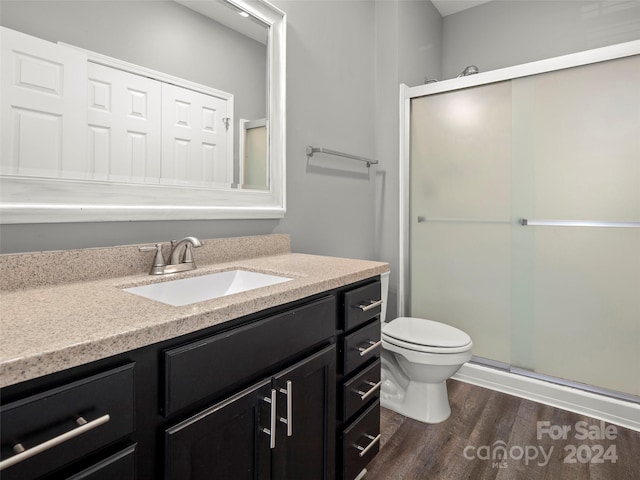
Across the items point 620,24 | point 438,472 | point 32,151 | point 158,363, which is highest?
point 620,24

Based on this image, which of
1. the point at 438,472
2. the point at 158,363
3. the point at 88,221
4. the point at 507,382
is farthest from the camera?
the point at 507,382

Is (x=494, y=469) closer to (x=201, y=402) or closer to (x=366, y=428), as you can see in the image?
(x=366, y=428)

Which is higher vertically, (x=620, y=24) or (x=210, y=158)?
(x=620, y=24)

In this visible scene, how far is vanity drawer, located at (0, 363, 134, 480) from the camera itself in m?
0.50

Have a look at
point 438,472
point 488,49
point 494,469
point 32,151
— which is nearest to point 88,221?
point 32,151

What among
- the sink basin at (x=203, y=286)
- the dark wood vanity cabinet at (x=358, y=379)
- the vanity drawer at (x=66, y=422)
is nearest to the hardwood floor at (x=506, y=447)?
the dark wood vanity cabinet at (x=358, y=379)

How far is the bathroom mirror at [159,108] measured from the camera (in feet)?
3.18

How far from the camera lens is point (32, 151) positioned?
0.97 m

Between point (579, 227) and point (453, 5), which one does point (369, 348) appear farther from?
point (453, 5)

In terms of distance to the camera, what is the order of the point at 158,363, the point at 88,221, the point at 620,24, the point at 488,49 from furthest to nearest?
the point at 488,49 → the point at 620,24 → the point at 88,221 → the point at 158,363

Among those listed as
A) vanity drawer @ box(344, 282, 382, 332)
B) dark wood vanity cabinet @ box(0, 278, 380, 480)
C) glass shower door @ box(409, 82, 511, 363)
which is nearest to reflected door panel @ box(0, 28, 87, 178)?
dark wood vanity cabinet @ box(0, 278, 380, 480)

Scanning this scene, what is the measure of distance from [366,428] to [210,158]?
46.3 inches

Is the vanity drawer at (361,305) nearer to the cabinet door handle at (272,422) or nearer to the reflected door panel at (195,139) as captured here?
the cabinet door handle at (272,422)

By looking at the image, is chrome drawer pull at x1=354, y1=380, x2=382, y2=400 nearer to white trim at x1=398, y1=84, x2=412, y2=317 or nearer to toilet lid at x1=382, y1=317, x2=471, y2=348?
toilet lid at x1=382, y1=317, x2=471, y2=348
